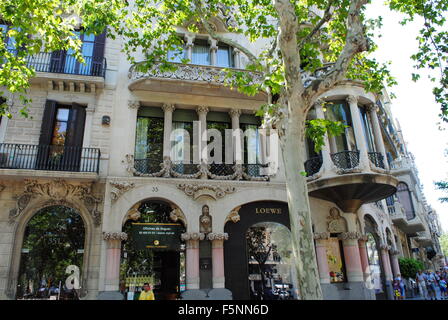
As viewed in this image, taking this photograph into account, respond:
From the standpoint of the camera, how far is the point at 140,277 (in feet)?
40.5

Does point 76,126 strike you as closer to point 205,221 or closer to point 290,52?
point 205,221

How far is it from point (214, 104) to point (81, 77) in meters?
5.67

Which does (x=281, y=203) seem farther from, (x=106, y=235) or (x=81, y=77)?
(x=81, y=77)

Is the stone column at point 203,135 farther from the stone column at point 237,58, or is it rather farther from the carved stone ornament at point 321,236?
the carved stone ornament at point 321,236

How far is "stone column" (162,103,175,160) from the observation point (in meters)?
14.0

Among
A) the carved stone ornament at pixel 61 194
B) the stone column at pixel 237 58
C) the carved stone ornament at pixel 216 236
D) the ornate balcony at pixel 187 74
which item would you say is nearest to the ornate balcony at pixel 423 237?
the stone column at pixel 237 58

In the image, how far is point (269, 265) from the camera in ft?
44.3

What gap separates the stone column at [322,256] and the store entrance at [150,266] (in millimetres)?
5490

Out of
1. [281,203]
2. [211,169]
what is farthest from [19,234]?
[281,203]

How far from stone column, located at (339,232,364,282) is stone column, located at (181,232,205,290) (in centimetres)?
607

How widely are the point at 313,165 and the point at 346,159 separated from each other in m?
1.38

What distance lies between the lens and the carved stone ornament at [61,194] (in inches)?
482

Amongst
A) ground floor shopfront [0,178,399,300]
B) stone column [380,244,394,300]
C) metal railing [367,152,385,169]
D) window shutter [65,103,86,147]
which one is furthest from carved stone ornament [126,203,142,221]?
stone column [380,244,394,300]
